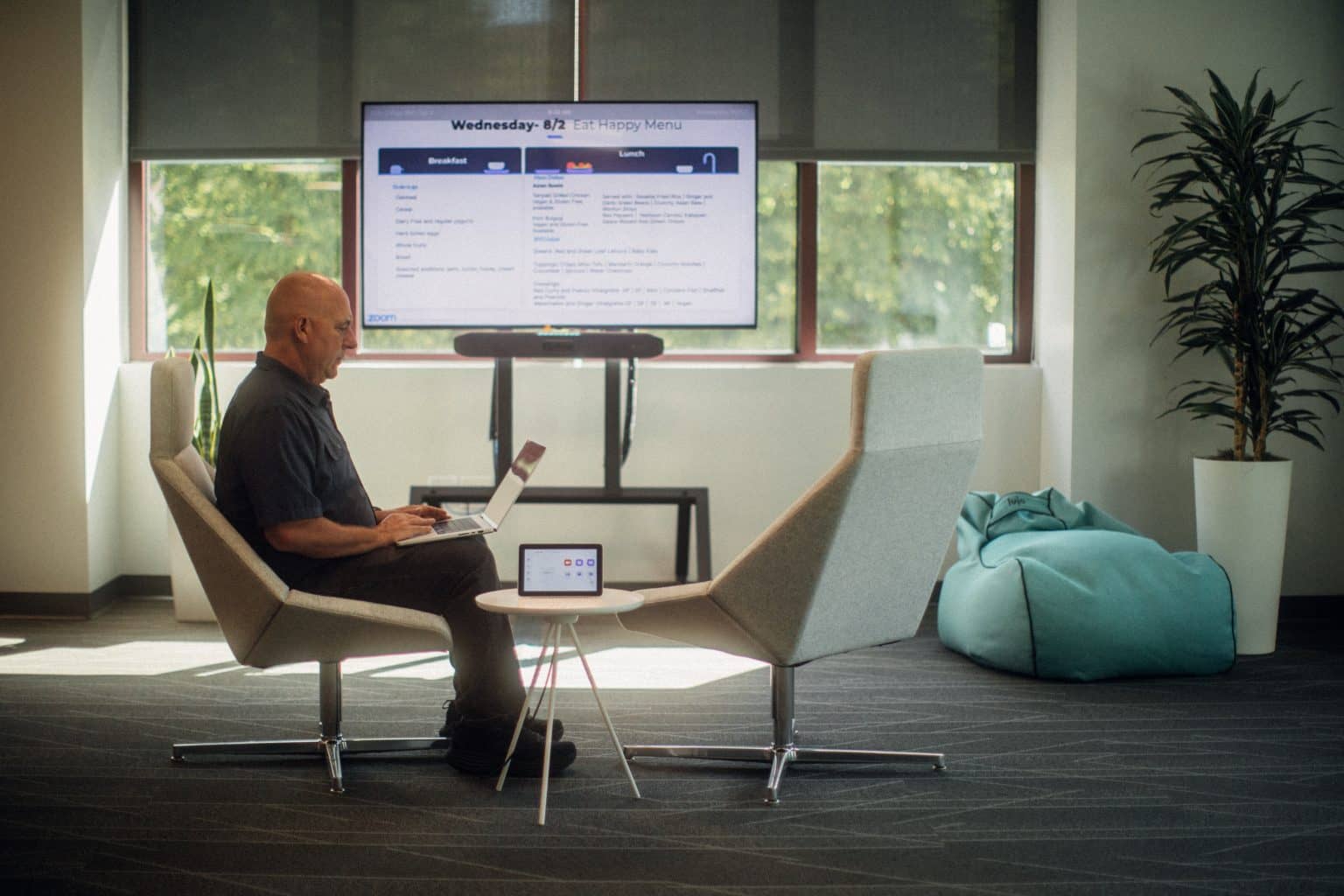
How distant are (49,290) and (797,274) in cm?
302

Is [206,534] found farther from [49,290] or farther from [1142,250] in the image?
[1142,250]

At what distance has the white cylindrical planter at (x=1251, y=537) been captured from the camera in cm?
461

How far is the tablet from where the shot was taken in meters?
2.88

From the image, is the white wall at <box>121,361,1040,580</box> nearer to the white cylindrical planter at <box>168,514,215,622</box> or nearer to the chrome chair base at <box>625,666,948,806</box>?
the white cylindrical planter at <box>168,514,215,622</box>

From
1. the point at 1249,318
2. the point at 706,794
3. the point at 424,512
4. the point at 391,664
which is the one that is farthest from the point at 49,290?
the point at 1249,318

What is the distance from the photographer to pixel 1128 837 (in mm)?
2740

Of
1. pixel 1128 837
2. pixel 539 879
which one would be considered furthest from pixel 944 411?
pixel 539 879

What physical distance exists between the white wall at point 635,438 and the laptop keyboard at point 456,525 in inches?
89.4

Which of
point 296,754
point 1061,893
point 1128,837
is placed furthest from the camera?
point 296,754

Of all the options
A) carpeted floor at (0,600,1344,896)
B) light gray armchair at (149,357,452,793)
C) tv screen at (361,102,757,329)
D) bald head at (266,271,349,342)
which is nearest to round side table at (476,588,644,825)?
carpeted floor at (0,600,1344,896)

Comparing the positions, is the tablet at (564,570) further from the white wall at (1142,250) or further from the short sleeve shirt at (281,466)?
the white wall at (1142,250)

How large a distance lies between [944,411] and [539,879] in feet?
4.35

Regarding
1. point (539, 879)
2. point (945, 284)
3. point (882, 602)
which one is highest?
point (945, 284)

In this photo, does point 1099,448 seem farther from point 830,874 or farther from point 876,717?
point 830,874
